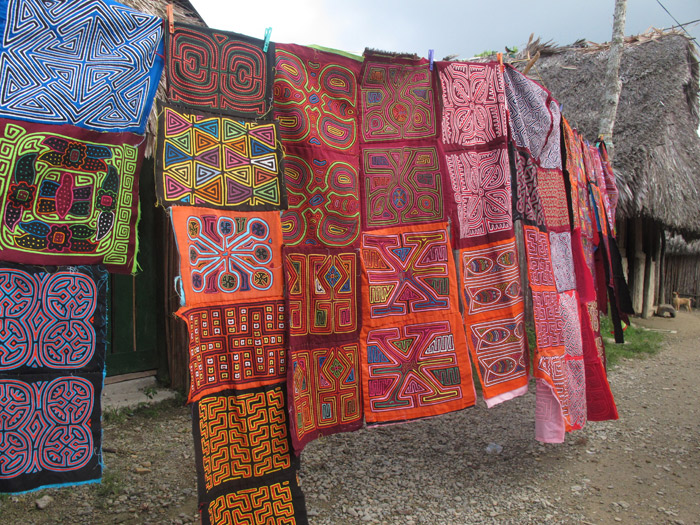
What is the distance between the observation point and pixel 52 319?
4.66ft

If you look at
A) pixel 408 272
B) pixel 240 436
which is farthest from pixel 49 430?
pixel 408 272

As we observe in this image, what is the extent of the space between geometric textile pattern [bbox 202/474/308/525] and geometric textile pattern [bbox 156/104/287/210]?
0.97 m

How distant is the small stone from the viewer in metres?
2.29

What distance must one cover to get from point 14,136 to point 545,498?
2.74m

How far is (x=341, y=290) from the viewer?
1876 millimetres

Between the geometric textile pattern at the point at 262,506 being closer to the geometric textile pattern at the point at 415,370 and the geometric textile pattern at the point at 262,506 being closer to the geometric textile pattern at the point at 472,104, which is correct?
the geometric textile pattern at the point at 415,370

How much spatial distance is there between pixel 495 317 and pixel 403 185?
76 cm

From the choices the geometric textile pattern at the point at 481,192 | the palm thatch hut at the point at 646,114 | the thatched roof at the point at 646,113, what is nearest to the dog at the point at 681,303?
the palm thatch hut at the point at 646,114

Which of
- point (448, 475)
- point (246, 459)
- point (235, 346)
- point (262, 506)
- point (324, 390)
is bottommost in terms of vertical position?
point (448, 475)

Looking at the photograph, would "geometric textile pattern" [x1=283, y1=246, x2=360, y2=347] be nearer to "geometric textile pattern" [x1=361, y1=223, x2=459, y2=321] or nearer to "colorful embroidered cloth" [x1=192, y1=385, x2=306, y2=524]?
"geometric textile pattern" [x1=361, y1=223, x2=459, y2=321]

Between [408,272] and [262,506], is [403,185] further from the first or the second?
[262,506]

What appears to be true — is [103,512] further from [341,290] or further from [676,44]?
[676,44]

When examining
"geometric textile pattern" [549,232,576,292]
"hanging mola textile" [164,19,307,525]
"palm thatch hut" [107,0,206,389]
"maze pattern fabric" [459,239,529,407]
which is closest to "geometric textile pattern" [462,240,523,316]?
"maze pattern fabric" [459,239,529,407]

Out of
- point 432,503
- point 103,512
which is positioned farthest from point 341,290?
point 103,512
